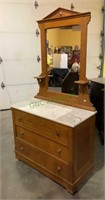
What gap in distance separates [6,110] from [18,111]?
2239mm

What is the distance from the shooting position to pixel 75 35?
6.12 feet

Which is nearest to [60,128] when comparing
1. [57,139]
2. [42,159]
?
[57,139]

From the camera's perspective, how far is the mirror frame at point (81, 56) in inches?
66.2

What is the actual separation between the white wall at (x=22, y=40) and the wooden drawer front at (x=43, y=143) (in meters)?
2.13

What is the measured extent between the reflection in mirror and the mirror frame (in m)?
0.06

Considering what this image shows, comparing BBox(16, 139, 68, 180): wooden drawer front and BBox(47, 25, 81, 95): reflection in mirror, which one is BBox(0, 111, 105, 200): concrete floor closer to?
BBox(16, 139, 68, 180): wooden drawer front

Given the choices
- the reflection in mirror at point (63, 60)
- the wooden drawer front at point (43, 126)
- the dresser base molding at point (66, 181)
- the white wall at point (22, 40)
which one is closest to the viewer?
the wooden drawer front at point (43, 126)

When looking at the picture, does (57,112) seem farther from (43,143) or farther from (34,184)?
(34,184)

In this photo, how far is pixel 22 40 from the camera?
3.91 meters

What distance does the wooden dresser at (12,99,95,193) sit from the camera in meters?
1.60

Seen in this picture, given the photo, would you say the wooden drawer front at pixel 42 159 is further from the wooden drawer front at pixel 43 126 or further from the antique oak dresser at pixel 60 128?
the wooden drawer front at pixel 43 126

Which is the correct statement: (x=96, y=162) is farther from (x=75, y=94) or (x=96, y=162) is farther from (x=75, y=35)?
(x=75, y=35)

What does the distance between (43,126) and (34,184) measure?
1.93ft

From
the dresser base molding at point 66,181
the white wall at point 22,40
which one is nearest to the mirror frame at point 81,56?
the dresser base molding at point 66,181
